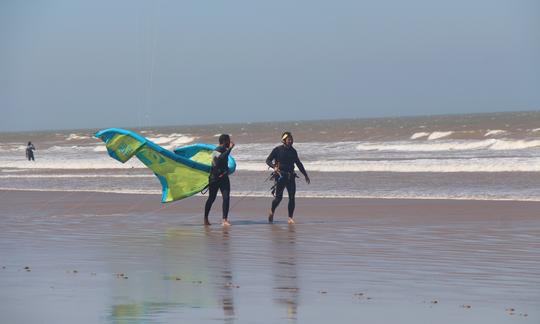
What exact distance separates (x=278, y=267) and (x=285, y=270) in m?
0.25

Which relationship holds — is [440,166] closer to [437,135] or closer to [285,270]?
[285,270]

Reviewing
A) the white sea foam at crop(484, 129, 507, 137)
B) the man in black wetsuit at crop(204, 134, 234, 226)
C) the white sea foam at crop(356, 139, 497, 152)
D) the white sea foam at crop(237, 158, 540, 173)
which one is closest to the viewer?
the man in black wetsuit at crop(204, 134, 234, 226)

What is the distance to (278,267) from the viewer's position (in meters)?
10.5

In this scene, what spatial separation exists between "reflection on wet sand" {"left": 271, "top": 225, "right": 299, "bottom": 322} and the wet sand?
0.04 ft

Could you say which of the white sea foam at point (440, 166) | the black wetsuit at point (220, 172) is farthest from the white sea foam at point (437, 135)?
the black wetsuit at point (220, 172)

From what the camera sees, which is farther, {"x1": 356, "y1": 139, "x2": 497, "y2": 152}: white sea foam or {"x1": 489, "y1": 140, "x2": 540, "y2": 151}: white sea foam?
{"x1": 356, "y1": 139, "x2": 497, "y2": 152}: white sea foam

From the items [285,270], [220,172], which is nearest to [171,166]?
[220,172]

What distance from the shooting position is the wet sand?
7820 mm

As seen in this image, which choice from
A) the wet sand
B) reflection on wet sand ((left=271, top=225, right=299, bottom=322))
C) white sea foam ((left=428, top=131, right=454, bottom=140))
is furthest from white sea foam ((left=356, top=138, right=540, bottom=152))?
reflection on wet sand ((left=271, top=225, right=299, bottom=322))

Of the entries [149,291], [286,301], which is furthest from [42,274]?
[286,301]

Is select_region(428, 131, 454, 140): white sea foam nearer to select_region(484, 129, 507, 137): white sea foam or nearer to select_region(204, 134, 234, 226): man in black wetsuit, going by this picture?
select_region(484, 129, 507, 137): white sea foam

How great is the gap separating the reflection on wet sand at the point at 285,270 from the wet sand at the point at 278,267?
0.04 feet

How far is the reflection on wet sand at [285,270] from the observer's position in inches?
324

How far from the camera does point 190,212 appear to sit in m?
18.7
